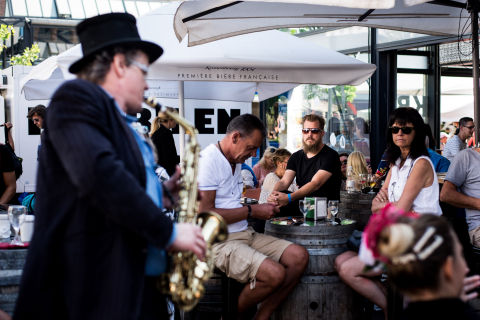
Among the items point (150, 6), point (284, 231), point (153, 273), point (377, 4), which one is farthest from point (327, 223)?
point (150, 6)

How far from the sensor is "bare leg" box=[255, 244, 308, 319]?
3986mm

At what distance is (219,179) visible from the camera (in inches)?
161

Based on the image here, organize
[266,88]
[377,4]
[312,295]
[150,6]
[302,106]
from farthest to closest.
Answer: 1. [150,6]
2. [302,106]
3. [266,88]
4. [312,295]
5. [377,4]

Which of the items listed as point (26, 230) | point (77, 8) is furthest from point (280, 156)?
point (77, 8)

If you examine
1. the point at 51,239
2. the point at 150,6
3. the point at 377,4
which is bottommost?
the point at 51,239

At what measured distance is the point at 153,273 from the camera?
2.21m

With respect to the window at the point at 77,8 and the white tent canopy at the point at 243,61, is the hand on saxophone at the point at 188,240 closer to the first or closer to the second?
the white tent canopy at the point at 243,61

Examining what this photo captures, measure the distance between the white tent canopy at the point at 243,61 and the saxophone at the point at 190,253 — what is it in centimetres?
280

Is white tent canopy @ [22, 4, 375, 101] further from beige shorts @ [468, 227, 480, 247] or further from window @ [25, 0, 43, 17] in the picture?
window @ [25, 0, 43, 17]

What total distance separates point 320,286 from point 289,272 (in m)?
0.28

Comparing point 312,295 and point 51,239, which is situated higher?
point 51,239

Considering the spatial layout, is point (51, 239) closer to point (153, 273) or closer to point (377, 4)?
point (153, 273)

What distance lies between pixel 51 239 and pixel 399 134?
2904 mm

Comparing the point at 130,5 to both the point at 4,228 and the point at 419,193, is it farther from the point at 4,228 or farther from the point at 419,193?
the point at 419,193
